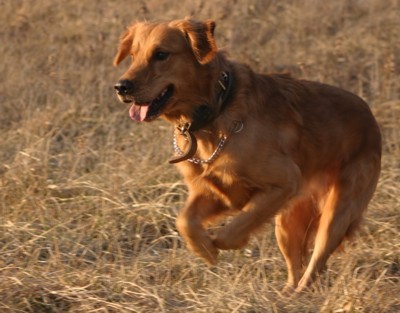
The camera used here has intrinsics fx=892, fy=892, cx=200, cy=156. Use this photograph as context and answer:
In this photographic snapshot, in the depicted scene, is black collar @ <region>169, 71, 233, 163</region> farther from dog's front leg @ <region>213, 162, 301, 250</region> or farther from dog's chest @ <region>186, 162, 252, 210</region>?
dog's front leg @ <region>213, 162, 301, 250</region>

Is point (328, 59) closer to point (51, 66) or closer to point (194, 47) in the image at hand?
point (51, 66)

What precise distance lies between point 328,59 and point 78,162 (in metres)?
3.46

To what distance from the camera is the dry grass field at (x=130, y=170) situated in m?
4.44

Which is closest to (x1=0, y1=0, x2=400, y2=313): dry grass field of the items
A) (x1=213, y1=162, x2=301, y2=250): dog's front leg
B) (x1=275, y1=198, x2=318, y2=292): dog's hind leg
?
(x1=275, y1=198, x2=318, y2=292): dog's hind leg

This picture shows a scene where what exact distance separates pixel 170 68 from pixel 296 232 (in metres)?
1.44

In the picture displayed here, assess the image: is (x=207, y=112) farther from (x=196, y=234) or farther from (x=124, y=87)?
(x=196, y=234)

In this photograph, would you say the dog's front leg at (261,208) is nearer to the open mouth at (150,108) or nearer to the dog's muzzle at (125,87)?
the open mouth at (150,108)

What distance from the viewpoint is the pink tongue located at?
186 inches

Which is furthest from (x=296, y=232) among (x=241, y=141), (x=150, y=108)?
(x=150, y=108)

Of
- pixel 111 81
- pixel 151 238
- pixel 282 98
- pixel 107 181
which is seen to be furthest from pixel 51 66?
pixel 282 98

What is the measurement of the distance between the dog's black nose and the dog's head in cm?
2

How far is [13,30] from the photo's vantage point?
10.5 m

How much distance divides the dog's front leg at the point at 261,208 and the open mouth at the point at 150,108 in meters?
0.72

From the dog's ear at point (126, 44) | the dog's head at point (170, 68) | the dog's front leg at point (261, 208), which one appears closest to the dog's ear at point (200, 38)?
the dog's head at point (170, 68)
